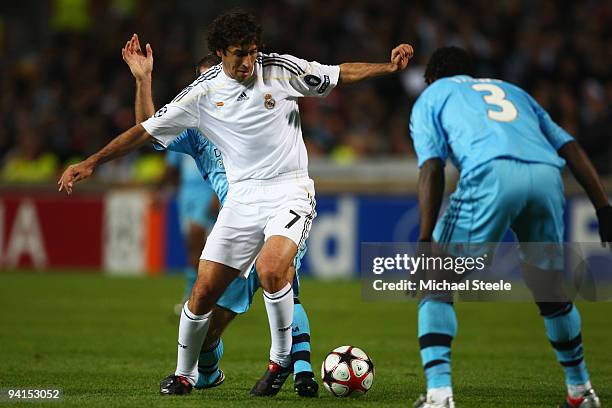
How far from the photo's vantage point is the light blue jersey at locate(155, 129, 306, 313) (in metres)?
6.96

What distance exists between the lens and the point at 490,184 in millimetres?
5770

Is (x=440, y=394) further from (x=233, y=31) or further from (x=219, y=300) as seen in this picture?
(x=233, y=31)

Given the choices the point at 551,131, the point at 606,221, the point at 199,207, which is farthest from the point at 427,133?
the point at 199,207

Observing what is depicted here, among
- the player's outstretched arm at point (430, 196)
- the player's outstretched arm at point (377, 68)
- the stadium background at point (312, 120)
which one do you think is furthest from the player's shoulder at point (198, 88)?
the stadium background at point (312, 120)

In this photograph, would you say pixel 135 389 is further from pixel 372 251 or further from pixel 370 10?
pixel 370 10

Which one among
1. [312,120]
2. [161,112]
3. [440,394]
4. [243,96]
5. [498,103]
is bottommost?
[440,394]

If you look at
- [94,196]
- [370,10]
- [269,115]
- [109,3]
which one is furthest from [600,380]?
[109,3]

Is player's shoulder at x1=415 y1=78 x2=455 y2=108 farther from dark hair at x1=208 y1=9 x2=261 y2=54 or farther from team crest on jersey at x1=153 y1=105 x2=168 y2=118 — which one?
team crest on jersey at x1=153 y1=105 x2=168 y2=118

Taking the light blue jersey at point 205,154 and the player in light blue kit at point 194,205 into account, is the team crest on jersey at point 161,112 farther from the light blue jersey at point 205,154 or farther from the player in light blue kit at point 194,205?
the player in light blue kit at point 194,205

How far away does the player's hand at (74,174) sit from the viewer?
20.5 feet

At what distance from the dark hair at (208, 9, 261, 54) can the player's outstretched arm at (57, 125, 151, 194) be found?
2.18ft

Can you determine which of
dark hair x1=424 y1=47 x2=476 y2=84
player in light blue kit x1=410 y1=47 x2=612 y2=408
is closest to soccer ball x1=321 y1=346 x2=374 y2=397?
player in light blue kit x1=410 y1=47 x2=612 y2=408

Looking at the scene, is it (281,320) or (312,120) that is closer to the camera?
(281,320)

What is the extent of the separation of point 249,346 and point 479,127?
440cm
